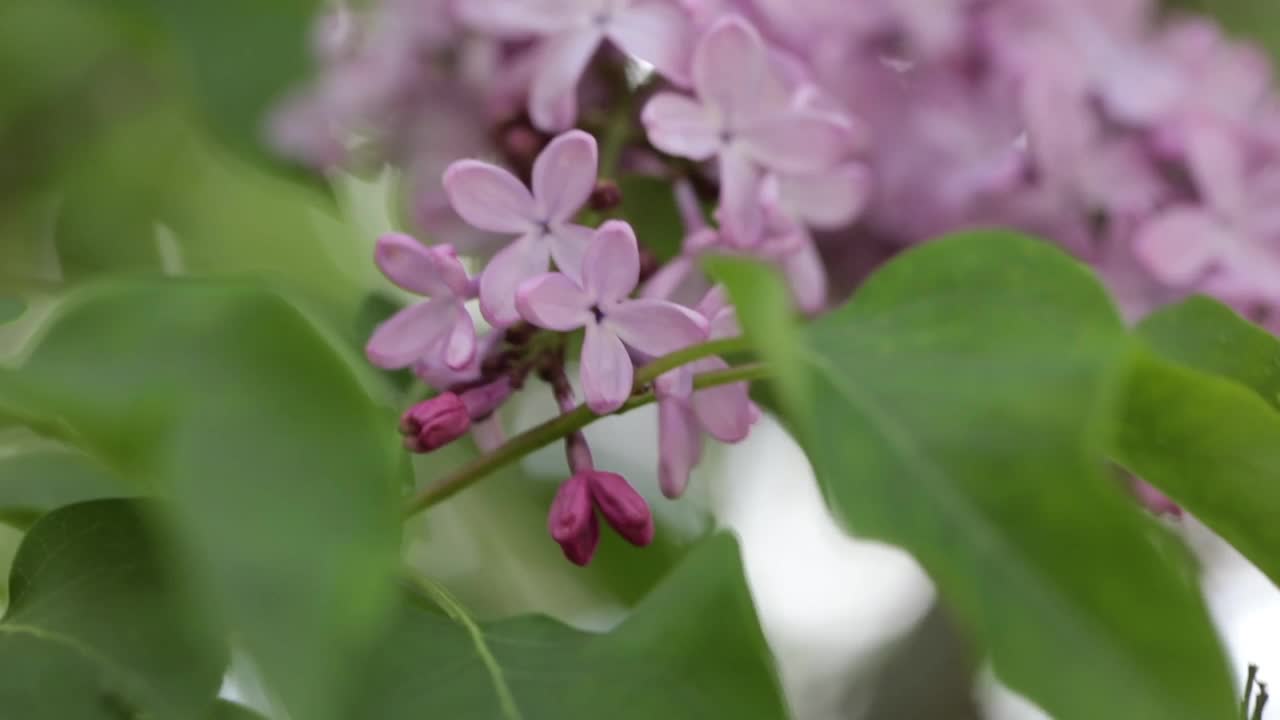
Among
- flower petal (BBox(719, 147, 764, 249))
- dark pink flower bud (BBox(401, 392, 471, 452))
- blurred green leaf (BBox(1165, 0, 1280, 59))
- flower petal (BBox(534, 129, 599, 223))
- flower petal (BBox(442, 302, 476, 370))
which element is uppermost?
flower petal (BBox(534, 129, 599, 223))

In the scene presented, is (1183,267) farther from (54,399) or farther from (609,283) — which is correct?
(54,399)

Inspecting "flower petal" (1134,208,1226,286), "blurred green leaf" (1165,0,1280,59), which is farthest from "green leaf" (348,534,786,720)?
"blurred green leaf" (1165,0,1280,59)

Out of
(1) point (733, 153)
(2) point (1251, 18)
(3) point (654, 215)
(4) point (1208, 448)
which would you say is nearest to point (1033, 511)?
(4) point (1208, 448)

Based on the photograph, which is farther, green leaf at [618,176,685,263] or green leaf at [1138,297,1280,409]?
green leaf at [618,176,685,263]

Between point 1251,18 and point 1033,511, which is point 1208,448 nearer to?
point 1033,511

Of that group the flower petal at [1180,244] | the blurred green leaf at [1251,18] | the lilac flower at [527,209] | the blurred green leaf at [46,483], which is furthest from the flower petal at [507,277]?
the blurred green leaf at [1251,18]

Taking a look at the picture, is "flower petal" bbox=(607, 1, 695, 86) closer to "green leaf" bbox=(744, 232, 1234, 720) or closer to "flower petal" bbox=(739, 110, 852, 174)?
"flower petal" bbox=(739, 110, 852, 174)

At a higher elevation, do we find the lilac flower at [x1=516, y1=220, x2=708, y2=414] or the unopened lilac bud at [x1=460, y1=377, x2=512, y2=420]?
the lilac flower at [x1=516, y1=220, x2=708, y2=414]

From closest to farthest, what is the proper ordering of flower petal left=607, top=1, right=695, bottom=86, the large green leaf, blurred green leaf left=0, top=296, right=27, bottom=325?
the large green leaf < blurred green leaf left=0, top=296, right=27, bottom=325 < flower petal left=607, top=1, right=695, bottom=86

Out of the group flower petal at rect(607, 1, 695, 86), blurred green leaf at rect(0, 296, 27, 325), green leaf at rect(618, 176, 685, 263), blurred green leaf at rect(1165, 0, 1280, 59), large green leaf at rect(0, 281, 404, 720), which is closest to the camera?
large green leaf at rect(0, 281, 404, 720)
